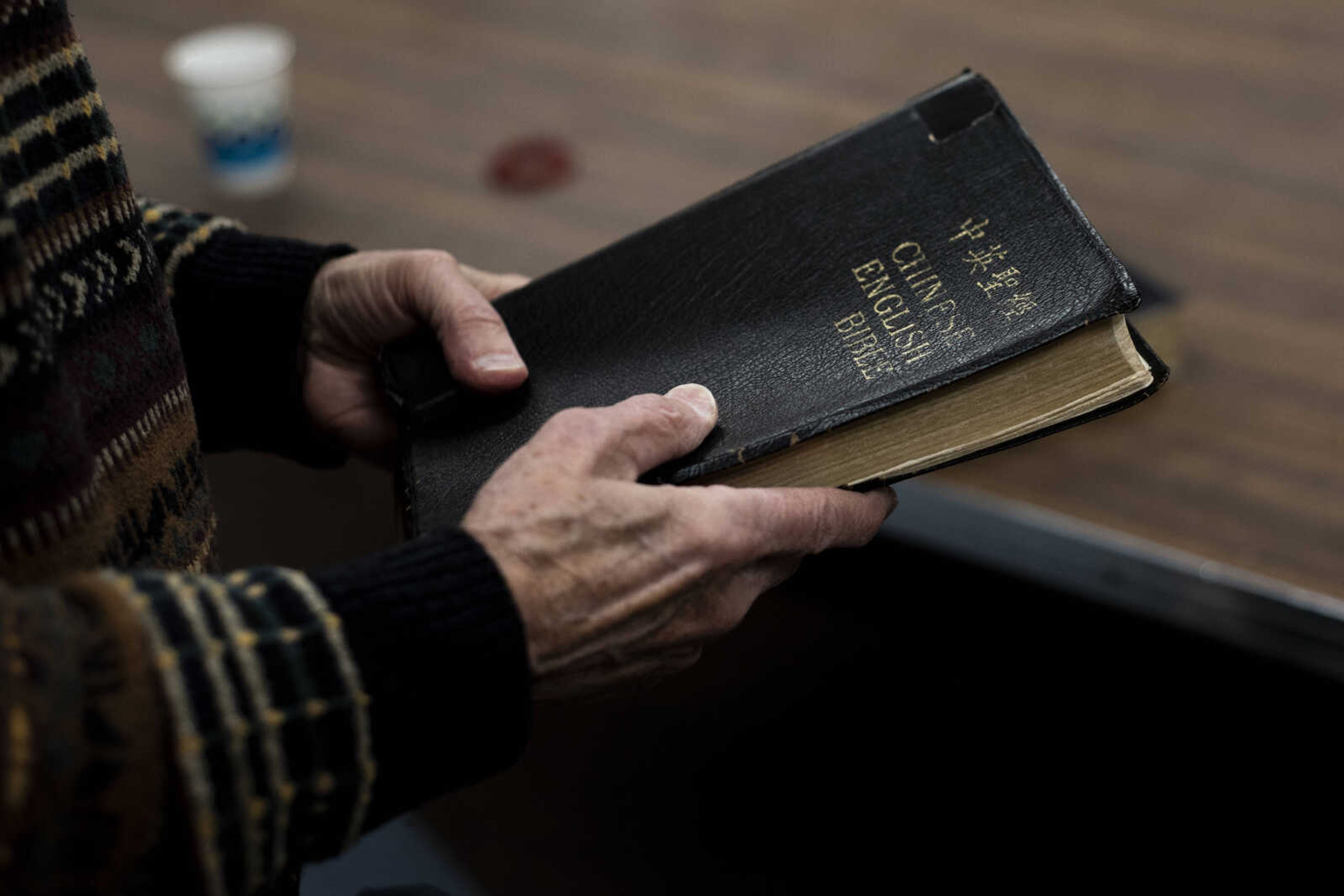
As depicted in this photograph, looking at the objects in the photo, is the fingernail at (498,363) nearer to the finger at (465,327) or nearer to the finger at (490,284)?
the finger at (465,327)

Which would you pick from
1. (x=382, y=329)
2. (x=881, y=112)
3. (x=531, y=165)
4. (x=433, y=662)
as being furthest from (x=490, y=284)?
(x=881, y=112)

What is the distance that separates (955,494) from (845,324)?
13.9 inches

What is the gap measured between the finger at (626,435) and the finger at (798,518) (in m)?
0.04

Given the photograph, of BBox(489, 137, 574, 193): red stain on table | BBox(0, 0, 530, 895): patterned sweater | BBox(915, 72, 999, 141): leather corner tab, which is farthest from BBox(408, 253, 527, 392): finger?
BBox(489, 137, 574, 193): red stain on table

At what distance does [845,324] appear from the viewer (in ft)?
1.92

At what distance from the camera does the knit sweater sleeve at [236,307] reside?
0.73m

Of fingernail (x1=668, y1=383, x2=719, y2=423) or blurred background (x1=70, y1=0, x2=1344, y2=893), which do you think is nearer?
fingernail (x1=668, y1=383, x2=719, y2=423)

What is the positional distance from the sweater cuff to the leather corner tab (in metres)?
0.32

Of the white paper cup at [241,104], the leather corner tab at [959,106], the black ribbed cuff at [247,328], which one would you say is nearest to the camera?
the leather corner tab at [959,106]

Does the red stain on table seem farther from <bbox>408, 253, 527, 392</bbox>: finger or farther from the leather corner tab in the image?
the leather corner tab

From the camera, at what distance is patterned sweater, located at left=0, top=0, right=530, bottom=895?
40 cm

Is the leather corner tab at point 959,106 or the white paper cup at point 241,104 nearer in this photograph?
the leather corner tab at point 959,106

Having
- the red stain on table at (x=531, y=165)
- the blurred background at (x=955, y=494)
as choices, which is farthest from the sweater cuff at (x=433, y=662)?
the red stain on table at (x=531, y=165)

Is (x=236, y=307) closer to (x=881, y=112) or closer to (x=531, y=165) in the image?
(x=531, y=165)
